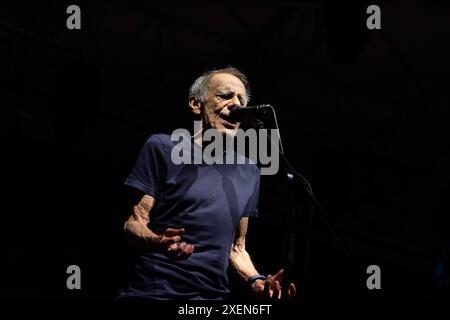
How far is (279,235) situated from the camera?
877 centimetres

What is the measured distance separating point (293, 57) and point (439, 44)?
1.64 meters

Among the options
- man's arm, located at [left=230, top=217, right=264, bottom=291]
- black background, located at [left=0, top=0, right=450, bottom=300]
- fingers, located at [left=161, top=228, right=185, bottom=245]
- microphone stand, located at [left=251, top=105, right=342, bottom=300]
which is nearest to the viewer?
fingers, located at [left=161, top=228, right=185, bottom=245]

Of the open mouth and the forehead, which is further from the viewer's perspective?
the forehead

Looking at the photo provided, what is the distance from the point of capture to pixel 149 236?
217 centimetres

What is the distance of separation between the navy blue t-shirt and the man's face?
163 mm

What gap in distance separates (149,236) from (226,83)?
89 centimetres

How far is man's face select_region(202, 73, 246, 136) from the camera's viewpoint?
8.55ft

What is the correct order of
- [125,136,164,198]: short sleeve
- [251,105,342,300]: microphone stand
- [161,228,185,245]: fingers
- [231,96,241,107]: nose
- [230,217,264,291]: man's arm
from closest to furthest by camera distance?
[161,228,185,245]: fingers
[251,105,342,300]: microphone stand
[125,136,164,198]: short sleeve
[230,217,264,291]: man's arm
[231,96,241,107]: nose

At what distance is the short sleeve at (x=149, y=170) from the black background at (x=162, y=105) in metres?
Result: 3.37

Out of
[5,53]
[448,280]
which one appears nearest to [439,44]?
[448,280]

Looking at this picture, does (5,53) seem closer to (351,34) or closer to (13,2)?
(13,2)

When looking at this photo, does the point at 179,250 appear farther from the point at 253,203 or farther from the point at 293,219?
the point at 253,203

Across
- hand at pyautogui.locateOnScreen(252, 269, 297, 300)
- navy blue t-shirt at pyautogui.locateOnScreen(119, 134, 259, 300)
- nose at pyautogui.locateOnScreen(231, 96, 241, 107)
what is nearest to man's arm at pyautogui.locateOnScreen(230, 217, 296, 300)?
hand at pyautogui.locateOnScreen(252, 269, 297, 300)

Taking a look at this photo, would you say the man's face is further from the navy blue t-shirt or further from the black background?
the black background
